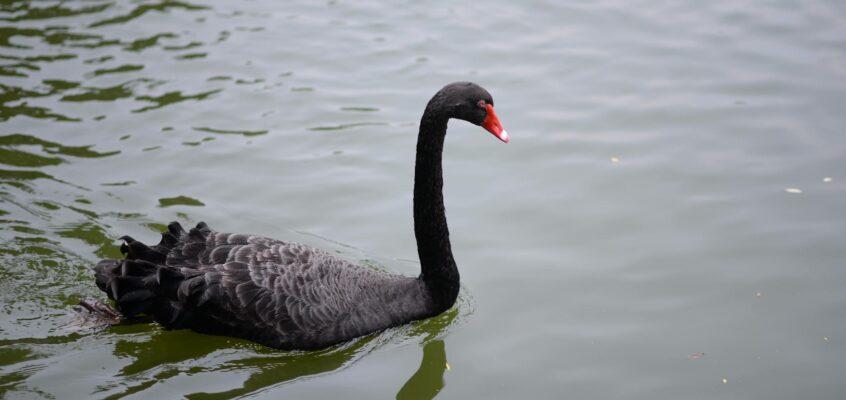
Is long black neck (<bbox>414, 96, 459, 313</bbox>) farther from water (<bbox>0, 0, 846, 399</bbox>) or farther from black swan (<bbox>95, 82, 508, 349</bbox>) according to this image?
water (<bbox>0, 0, 846, 399</bbox>)

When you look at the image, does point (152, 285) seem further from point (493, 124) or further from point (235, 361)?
point (493, 124)

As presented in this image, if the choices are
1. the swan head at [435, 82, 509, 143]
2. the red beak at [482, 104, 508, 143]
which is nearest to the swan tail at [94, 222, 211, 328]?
the swan head at [435, 82, 509, 143]

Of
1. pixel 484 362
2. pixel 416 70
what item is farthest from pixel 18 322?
pixel 416 70

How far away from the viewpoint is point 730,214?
7.23m

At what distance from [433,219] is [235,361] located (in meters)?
1.52

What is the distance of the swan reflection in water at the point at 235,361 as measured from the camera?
559 cm

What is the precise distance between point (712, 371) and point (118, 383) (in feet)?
11.6

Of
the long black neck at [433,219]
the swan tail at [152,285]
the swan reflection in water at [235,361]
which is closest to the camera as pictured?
the swan reflection in water at [235,361]

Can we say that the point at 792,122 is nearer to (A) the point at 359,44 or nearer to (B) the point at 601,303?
(B) the point at 601,303

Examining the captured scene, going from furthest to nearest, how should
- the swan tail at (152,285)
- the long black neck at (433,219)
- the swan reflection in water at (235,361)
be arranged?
the long black neck at (433,219), the swan tail at (152,285), the swan reflection in water at (235,361)

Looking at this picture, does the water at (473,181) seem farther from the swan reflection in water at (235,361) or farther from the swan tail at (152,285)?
the swan tail at (152,285)

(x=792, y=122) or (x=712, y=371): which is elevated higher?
(x=792, y=122)

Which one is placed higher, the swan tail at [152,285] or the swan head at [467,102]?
the swan head at [467,102]

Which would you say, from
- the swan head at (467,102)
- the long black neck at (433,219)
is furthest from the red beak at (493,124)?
the long black neck at (433,219)
